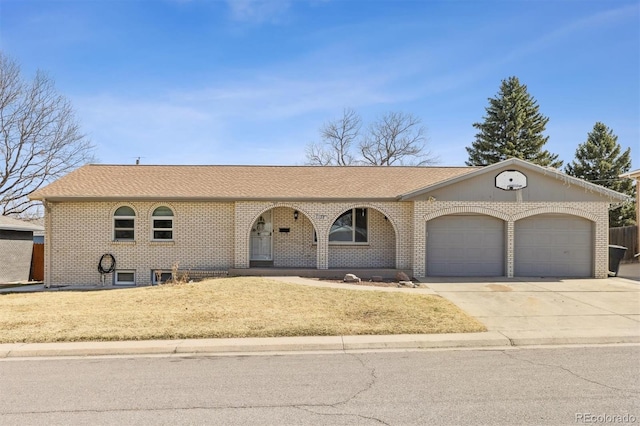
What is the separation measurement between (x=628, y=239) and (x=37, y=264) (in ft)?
87.9

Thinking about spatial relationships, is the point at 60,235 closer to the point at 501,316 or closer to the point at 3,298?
the point at 3,298

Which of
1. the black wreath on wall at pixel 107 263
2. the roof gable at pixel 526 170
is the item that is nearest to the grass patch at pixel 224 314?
the black wreath on wall at pixel 107 263

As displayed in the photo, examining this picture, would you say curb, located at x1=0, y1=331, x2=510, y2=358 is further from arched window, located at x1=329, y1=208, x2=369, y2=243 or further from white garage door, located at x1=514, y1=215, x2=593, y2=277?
arched window, located at x1=329, y1=208, x2=369, y2=243

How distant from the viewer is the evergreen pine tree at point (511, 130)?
39.9m

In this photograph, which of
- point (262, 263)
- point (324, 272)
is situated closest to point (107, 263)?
point (262, 263)

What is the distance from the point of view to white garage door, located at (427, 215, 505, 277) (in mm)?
15391

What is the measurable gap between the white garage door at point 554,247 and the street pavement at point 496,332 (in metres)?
2.67

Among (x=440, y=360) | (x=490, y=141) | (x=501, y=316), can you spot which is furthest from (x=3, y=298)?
(x=490, y=141)

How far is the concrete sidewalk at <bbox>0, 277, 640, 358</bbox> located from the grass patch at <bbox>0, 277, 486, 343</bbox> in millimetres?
303

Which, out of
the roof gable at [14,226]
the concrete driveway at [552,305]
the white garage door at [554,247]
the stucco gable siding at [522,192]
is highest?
the stucco gable siding at [522,192]

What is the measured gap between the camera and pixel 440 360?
6.75m

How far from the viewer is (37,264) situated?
20.5 m

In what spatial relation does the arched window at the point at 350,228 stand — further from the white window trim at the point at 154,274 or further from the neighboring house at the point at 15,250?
the neighboring house at the point at 15,250

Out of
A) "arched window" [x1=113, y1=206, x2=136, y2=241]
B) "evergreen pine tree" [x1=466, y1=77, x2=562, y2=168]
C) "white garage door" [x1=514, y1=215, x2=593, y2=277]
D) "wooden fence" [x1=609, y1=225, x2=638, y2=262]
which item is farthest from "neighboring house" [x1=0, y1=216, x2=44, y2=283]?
"evergreen pine tree" [x1=466, y1=77, x2=562, y2=168]
